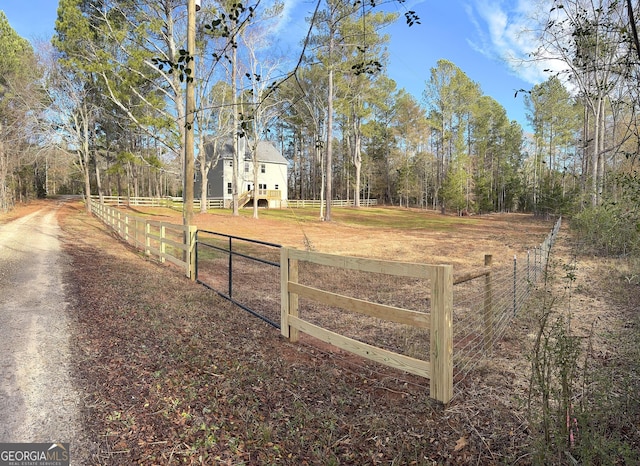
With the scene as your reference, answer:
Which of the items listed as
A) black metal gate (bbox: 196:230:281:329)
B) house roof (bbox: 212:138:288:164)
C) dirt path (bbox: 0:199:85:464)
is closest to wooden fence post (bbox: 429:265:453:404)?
black metal gate (bbox: 196:230:281:329)

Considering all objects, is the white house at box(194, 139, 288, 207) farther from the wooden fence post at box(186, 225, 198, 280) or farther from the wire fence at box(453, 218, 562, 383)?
the wire fence at box(453, 218, 562, 383)

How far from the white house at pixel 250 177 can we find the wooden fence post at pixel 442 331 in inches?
1361

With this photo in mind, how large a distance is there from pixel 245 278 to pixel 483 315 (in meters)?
5.58

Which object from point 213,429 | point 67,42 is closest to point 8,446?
point 213,429

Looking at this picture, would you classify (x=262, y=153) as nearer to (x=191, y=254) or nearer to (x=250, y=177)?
(x=250, y=177)

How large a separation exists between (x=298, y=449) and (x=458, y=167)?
43599 mm

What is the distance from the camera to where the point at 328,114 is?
81.5 feet

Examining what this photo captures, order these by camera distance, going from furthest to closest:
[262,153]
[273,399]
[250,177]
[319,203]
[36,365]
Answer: [319,203] < [262,153] < [250,177] < [36,365] < [273,399]

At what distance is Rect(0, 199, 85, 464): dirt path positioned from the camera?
249cm

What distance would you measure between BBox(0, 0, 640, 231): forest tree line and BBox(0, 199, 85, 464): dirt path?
2715mm

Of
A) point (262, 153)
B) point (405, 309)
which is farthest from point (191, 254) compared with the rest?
point (262, 153)

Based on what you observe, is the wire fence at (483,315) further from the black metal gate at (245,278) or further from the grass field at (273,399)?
the black metal gate at (245,278)

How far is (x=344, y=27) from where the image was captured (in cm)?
2050

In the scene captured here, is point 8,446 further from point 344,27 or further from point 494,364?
point 344,27
